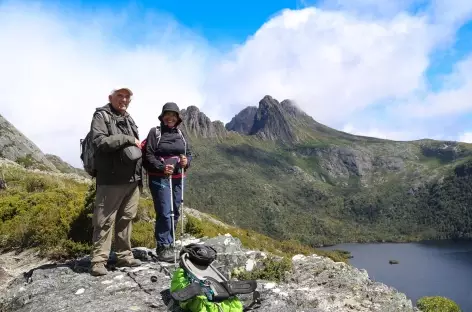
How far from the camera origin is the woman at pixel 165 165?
267 inches

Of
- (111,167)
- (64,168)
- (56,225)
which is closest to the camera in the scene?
(111,167)

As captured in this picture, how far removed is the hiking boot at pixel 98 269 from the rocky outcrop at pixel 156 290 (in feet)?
0.25

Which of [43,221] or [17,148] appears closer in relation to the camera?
[43,221]

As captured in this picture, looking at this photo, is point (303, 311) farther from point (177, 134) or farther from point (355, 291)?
point (177, 134)

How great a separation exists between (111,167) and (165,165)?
37.7 inches

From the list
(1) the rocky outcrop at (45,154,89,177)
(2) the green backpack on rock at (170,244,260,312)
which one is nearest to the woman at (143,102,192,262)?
(2) the green backpack on rock at (170,244,260,312)

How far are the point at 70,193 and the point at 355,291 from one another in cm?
962

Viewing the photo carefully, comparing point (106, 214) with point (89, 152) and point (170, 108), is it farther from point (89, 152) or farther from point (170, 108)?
point (170, 108)

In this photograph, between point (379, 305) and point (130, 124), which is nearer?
point (379, 305)

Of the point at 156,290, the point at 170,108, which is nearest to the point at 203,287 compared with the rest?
the point at 156,290

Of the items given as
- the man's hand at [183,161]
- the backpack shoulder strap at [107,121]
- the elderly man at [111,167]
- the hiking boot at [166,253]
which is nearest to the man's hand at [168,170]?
the man's hand at [183,161]

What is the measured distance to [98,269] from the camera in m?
6.15

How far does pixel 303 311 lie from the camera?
551 cm

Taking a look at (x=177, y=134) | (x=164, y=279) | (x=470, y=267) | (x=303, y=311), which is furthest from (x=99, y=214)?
(x=470, y=267)
